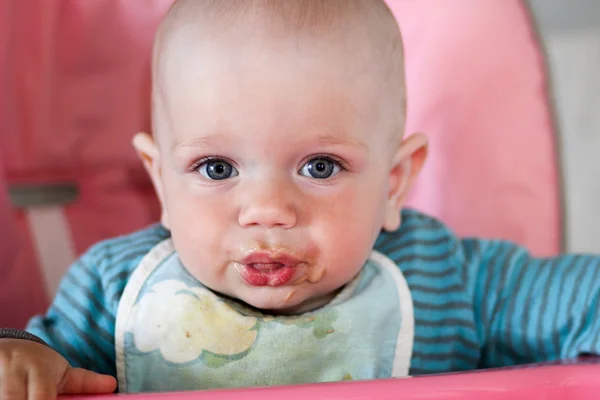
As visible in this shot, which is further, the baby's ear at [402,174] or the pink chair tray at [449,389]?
the baby's ear at [402,174]

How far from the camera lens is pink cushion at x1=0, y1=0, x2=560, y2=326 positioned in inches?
36.7

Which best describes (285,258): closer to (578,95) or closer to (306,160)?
(306,160)

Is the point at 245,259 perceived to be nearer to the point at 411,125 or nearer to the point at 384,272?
the point at 384,272

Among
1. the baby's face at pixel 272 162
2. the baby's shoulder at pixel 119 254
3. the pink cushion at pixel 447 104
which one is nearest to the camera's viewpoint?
the baby's face at pixel 272 162

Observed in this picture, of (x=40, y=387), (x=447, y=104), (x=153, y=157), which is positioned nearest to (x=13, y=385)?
(x=40, y=387)

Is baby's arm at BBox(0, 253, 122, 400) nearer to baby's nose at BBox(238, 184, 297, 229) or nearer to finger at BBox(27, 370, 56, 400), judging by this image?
finger at BBox(27, 370, 56, 400)

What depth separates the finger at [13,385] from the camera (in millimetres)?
523

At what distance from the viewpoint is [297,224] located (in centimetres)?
63

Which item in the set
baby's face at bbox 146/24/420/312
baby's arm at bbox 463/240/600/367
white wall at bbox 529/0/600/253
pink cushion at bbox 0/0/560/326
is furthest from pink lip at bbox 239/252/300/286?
white wall at bbox 529/0/600/253

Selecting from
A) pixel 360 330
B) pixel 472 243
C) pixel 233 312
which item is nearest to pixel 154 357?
pixel 233 312

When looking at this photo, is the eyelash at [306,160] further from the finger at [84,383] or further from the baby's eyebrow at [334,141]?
the finger at [84,383]

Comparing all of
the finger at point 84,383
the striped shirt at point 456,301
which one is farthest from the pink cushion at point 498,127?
the finger at point 84,383

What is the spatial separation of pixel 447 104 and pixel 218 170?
1.27 ft

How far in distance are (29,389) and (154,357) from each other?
163 millimetres
